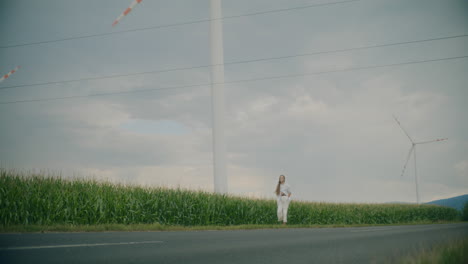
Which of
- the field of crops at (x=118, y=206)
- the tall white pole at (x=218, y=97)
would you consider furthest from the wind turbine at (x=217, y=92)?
the field of crops at (x=118, y=206)

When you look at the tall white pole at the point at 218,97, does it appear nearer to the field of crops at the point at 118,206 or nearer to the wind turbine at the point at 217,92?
the wind turbine at the point at 217,92

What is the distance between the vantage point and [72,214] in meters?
14.3

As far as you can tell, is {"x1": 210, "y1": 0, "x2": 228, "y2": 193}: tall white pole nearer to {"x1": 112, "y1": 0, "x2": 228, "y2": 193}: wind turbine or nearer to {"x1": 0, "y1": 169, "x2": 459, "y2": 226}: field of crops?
{"x1": 112, "y1": 0, "x2": 228, "y2": 193}: wind turbine

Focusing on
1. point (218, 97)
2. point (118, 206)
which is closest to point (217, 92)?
point (218, 97)

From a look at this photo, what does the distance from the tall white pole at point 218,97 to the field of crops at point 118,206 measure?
2.07 meters

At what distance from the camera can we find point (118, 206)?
1565 centimetres

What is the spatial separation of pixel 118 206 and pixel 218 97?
10.5m

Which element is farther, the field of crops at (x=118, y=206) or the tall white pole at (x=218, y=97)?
the tall white pole at (x=218, y=97)

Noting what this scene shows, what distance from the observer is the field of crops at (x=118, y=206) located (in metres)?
13.7

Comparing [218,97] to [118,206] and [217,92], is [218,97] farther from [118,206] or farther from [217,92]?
[118,206]

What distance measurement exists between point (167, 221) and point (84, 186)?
4479 mm

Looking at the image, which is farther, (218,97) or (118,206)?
(218,97)

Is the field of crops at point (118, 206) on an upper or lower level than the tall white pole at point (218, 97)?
lower

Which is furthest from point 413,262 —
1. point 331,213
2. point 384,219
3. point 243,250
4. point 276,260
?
point 384,219
